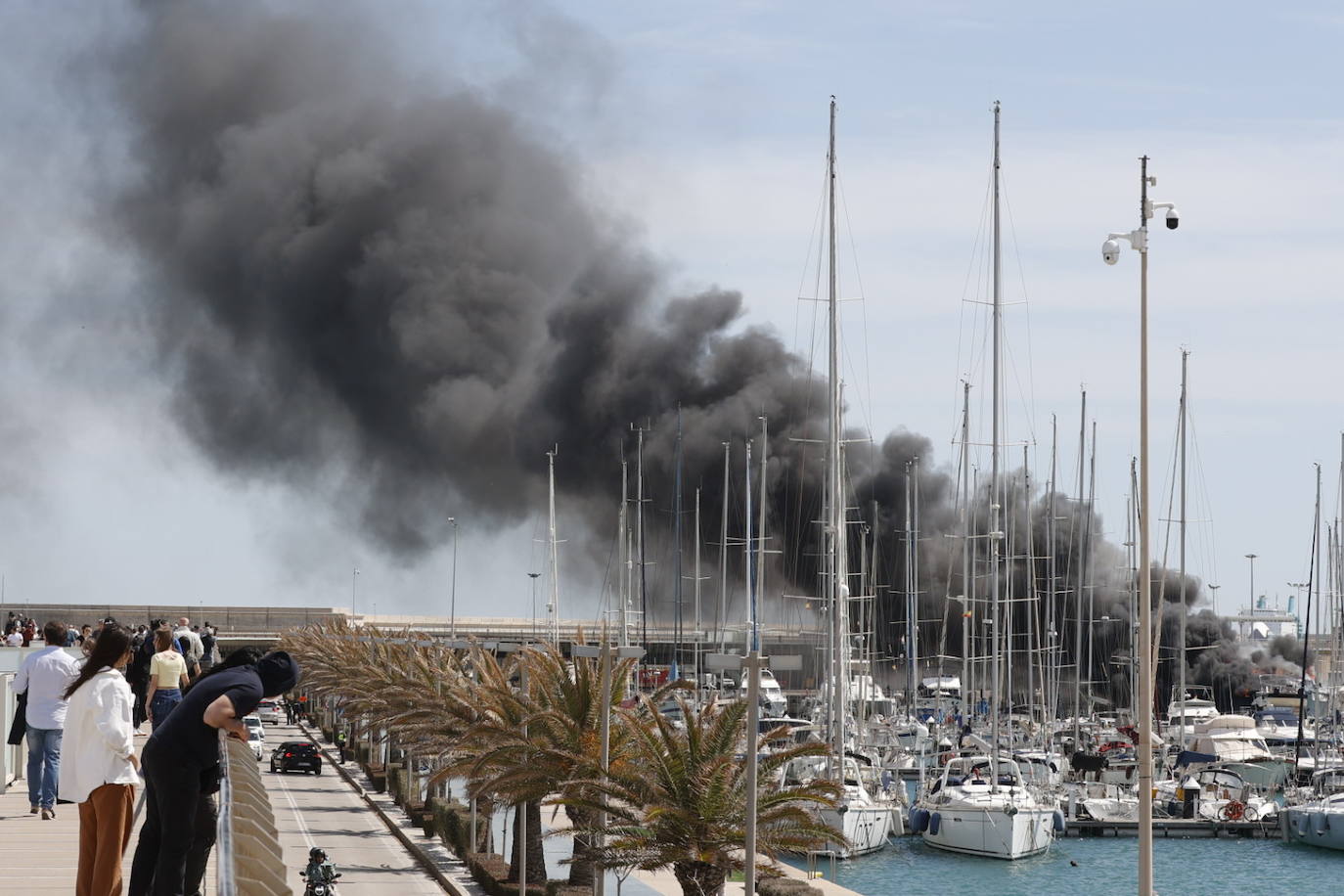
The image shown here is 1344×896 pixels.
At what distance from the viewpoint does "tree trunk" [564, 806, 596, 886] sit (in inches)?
832

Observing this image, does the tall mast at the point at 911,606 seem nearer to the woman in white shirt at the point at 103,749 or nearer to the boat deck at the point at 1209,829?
the boat deck at the point at 1209,829

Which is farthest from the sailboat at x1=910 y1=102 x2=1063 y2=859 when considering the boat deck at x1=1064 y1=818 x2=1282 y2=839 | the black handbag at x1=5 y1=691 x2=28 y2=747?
the black handbag at x1=5 y1=691 x2=28 y2=747

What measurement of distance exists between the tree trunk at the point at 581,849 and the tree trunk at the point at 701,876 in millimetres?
1139

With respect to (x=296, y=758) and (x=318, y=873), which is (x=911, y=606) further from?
(x=318, y=873)

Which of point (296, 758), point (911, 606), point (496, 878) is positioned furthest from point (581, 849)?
point (911, 606)

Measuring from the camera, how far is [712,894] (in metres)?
19.0

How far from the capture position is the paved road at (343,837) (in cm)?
2686

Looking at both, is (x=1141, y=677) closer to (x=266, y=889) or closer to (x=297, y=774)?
(x=266, y=889)

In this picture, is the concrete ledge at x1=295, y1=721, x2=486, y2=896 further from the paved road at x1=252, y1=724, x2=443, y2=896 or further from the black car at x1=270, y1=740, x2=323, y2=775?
the black car at x1=270, y1=740, x2=323, y2=775

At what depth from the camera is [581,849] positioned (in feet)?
73.3

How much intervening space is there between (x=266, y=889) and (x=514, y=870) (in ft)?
71.4

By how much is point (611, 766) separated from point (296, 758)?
3009 centimetres

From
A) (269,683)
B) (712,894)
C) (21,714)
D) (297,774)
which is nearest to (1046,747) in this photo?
(297,774)

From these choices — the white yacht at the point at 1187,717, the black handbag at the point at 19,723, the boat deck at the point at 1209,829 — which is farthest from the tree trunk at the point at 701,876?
the white yacht at the point at 1187,717
